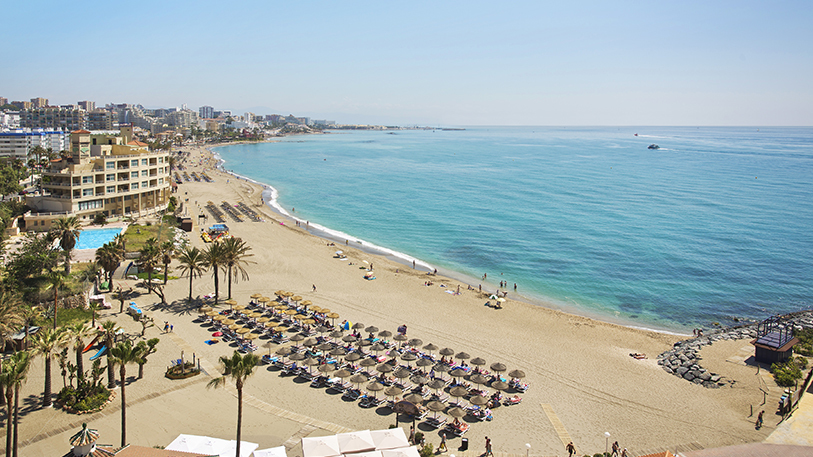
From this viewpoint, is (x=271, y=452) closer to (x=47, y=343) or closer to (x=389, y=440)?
(x=389, y=440)

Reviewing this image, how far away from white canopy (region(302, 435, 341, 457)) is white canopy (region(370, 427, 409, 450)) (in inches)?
58.3

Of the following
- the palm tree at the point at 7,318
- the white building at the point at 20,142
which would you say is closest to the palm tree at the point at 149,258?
the palm tree at the point at 7,318

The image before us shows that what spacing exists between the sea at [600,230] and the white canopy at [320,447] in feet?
91.4

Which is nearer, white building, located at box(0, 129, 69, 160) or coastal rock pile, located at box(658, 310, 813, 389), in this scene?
coastal rock pile, located at box(658, 310, 813, 389)

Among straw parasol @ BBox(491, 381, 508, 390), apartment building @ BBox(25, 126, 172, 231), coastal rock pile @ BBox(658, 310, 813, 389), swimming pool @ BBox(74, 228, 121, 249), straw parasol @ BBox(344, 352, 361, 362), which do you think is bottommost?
coastal rock pile @ BBox(658, 310, 813, 389)

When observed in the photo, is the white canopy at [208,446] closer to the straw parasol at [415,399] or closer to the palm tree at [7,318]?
the straw parasol at [415,399]

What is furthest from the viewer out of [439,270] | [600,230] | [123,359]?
[600,230]

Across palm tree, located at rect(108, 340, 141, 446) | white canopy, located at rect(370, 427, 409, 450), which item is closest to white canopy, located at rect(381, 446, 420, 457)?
white canopy, located at rect(370, 427, 409, 450)

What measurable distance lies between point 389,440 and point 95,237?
41.6 metres

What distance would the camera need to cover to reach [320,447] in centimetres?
1727

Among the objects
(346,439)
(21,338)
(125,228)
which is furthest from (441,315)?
(125,228)

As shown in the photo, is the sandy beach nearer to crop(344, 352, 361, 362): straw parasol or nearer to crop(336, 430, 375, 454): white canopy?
crop(336, 430, 375, 454): white canopy

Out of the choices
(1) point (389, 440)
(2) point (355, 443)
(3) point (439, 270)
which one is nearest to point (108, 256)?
(2) point (355, 443)

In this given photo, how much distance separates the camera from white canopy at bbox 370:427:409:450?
57.8 ft
